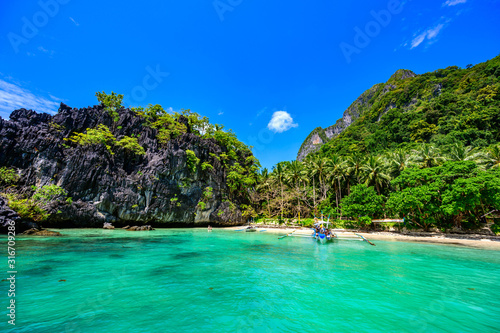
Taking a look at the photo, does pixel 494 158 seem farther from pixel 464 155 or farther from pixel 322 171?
pixel 322 171

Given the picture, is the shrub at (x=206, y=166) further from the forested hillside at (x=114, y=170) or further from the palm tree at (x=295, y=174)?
the palm tree at (x=295, y=174)

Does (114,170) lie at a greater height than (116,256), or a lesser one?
greater

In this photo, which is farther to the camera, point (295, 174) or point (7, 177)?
point (295, 174)

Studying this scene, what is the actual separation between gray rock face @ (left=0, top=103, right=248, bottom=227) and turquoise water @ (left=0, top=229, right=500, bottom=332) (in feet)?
62.9

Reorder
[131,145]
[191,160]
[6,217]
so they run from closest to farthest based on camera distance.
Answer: [6,217], [131,145], [191,160]

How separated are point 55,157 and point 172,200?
16.3m

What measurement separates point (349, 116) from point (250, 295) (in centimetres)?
12814

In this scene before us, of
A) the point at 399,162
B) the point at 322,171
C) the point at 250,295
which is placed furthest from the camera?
the point at 322,171

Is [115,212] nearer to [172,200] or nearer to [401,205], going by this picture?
[172,200]

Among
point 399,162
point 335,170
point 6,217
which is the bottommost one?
point 6,217

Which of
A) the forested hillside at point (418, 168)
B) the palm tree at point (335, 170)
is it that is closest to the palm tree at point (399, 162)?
the forested hillside at point (418, 168)

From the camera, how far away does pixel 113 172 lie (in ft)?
98.1

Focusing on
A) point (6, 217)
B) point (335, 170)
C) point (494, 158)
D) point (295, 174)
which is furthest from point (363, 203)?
point (6, 217)

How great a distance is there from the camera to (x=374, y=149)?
191 feet
